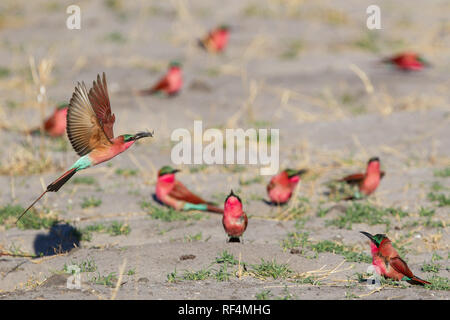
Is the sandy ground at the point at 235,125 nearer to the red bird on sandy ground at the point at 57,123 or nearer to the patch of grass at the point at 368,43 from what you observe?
the patch of grass at the point at 368,43

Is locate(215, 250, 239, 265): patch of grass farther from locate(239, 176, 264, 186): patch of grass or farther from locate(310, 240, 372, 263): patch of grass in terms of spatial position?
locate(239, 176, 264, 186): patch of grass

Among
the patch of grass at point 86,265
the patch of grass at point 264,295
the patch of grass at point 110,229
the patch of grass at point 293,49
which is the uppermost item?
the patch of grass at point 293,49

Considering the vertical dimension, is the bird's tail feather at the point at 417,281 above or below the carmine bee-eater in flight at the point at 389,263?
below

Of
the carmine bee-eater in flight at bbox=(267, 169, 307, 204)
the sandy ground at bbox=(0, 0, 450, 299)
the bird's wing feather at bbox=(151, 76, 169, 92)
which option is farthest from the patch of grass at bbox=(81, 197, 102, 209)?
the bird's wing feather at bbox=(151, 76, 169, 92)

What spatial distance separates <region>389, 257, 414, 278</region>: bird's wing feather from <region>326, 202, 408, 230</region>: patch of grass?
132cm

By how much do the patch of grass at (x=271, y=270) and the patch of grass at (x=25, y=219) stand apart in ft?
6.19

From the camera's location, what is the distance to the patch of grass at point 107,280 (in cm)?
387

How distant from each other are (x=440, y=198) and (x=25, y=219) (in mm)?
3250

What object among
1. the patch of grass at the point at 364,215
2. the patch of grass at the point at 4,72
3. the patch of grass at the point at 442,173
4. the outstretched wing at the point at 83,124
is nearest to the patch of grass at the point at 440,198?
the patch of grass at the point at 364,215

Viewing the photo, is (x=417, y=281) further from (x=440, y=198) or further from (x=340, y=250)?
(x=440, y=198)

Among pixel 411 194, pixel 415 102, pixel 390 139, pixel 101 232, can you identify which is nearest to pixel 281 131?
pixel 390 139

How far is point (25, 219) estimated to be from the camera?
5414 millimetres

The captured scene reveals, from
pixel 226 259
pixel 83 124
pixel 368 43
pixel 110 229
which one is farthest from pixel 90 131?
pixel 368 43

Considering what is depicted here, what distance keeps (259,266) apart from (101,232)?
4.98 feet
